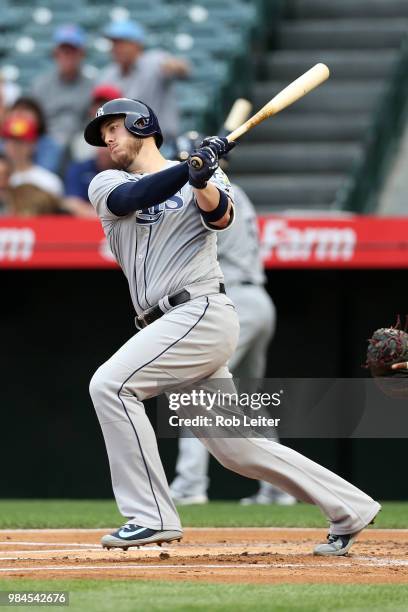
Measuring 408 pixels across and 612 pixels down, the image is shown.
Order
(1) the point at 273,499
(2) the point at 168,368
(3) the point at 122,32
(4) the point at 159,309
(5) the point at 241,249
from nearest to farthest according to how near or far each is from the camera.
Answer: (2) the point at 168,368
(4) the point at 159,309
(5) the point at 241,249
(1) the point at 273,499
(3) the point at 122,32

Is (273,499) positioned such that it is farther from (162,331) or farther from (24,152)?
(162,331)

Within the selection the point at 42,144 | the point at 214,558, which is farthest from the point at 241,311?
the point at 214,558

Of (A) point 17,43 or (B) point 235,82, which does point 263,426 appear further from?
(A) point 17,43

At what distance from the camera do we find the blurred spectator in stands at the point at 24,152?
925 cm

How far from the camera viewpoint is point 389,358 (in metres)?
4.88

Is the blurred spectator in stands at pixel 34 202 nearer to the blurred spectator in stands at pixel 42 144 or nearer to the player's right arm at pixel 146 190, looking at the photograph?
the blurred spectator in stands at pixel 42 144

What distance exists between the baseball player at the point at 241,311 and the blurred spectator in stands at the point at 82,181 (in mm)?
1600

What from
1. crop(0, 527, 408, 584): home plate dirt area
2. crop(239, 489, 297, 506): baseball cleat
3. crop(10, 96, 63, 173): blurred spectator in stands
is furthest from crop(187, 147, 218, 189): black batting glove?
crop(10, 96, 63, 173): blurred spectator in stands

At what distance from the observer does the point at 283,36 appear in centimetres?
1247

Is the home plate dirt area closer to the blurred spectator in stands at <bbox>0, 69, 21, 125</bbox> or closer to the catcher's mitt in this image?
the catcher's mitt

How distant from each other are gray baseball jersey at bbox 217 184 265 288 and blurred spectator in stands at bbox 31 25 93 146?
10.2 ft

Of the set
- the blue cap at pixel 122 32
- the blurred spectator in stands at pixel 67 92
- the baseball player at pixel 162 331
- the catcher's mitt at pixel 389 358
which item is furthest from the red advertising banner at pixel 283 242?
the baseball player at pixel 162 331

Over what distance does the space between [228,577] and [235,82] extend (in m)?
7.64

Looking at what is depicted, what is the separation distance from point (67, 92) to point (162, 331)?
608cm
